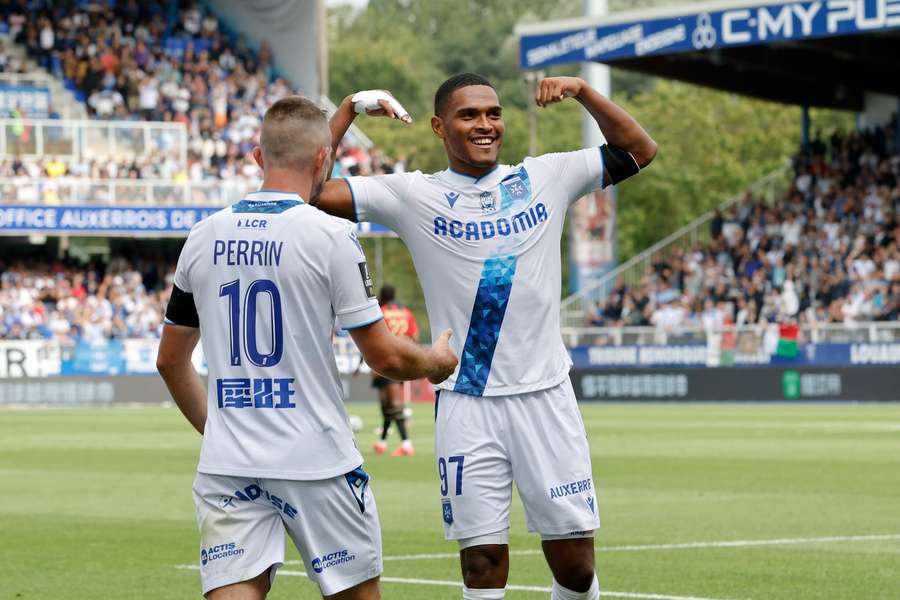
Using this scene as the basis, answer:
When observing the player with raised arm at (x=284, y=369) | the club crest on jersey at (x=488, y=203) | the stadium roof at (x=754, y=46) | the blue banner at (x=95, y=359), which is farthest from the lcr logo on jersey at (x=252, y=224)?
the blue banner at (x=95, y=359)

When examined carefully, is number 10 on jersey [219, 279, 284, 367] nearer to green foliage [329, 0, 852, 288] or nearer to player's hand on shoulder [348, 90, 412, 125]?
player's hand on shoulder [348, 90, 412, 125]

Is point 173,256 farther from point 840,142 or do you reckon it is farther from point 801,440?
point 801,440

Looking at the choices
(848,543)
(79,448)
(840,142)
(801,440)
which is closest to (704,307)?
(840,142)

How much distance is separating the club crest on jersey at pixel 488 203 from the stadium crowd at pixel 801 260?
28.8 metres

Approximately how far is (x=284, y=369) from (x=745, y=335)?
2977cm

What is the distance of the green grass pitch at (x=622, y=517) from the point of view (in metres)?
10.0

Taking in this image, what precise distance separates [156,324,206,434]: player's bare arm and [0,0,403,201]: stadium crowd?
41.9 metres

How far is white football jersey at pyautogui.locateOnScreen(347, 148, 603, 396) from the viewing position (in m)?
6.82

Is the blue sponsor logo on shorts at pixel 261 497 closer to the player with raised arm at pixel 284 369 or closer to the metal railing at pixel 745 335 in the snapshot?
the player with raised arm at pixel 284 369

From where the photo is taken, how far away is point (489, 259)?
22.4 ft

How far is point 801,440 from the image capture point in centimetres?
2308

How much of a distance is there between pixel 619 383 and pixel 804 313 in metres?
4.30

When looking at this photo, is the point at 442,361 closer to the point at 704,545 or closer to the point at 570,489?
the point at 570,489

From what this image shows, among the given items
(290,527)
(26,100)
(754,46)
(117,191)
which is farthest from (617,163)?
(26,100)
